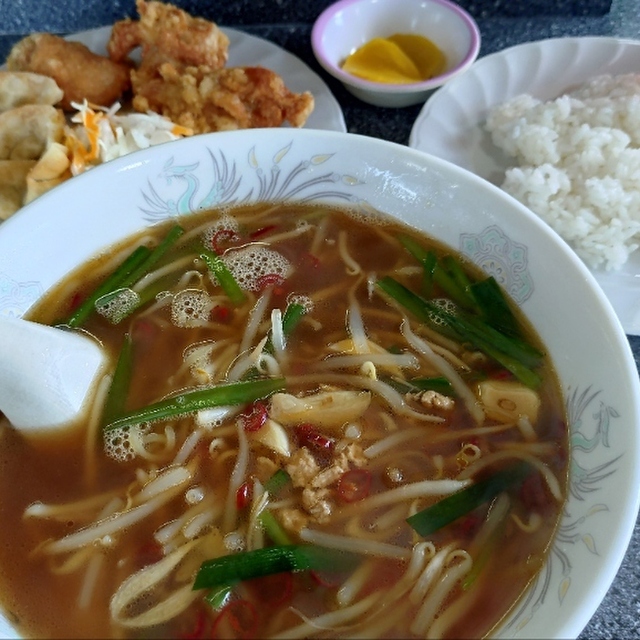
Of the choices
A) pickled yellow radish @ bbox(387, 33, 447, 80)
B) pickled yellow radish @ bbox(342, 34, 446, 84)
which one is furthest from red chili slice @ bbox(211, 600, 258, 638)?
pickled yellow radish @ bbox(387, 33, 447, 80)

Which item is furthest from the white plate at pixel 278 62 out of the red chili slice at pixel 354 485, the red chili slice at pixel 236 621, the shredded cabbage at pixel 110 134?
the red chili slice at pixel 236 621

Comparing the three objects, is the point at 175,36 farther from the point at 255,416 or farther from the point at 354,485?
the point at 354,485


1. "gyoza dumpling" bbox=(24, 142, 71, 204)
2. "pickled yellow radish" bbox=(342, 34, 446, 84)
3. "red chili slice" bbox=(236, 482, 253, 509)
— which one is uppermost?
"pickled yellow radish" bbox=(342, 34, 446, 84)

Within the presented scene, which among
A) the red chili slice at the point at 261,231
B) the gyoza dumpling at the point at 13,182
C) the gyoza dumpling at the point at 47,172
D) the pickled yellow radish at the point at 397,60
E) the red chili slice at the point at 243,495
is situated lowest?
the gyoza dumpling at the point at 13,182

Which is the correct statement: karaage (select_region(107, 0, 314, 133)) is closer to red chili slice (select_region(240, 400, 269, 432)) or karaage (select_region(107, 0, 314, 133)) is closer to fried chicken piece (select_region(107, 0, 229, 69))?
fried chicken piece (select_region(107, 0, 229, 69))

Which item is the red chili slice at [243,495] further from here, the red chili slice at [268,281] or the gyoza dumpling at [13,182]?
the gyoza dumpling at [13,182]

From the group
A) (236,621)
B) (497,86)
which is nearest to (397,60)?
(497,86)
